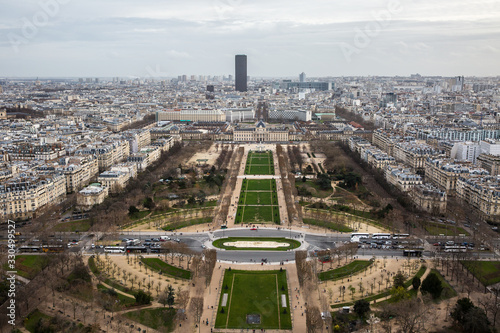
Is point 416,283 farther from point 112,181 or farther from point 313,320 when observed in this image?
point 112,181

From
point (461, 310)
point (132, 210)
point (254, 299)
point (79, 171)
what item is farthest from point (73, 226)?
point (461, 310)

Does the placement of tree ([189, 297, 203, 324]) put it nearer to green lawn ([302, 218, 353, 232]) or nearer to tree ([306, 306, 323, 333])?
tree ([306, 306, 323, 333])

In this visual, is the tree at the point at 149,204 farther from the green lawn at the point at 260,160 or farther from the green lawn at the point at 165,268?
the green lawn at the point at 260,160

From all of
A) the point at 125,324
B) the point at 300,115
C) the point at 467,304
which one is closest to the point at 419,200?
the point at 467,304

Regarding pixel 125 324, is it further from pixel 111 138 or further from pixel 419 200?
pixel 111 138

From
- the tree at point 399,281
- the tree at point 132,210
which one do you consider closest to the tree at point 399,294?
the tree at point 399,281
